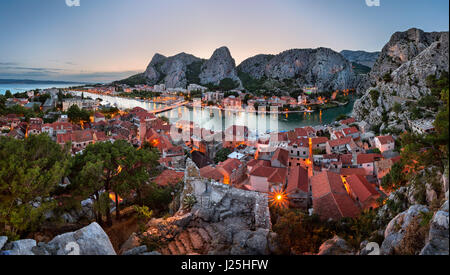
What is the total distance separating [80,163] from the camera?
4.93m

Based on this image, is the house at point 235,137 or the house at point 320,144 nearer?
the house at point 320,144

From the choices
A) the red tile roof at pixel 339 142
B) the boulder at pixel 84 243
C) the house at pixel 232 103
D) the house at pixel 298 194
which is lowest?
A: the house at pixel 298 194

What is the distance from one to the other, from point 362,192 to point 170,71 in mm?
87615

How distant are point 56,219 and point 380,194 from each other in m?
8.66

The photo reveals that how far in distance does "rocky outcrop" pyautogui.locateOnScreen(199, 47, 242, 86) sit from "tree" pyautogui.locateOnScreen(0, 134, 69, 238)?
77.5 meters

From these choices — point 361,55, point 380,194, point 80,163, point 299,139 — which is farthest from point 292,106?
point 361,55

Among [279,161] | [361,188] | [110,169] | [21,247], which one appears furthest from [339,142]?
[21,247]

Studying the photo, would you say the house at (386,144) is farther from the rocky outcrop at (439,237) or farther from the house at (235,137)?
the rocky outcrop at (439,237)

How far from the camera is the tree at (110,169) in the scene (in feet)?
15.2

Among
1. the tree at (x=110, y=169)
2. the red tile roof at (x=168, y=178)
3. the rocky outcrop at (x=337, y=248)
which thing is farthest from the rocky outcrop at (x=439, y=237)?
the red tile roof at (x=168, y=178)

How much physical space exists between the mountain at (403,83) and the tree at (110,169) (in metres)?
13.2

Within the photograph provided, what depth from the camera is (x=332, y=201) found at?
705cm

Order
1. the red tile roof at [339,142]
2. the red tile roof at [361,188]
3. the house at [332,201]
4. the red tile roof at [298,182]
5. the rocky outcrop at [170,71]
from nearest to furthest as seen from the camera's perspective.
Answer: the house at [332,201] < the red tile roof at [361,188] < the red tile roof at [298,182] < the red tile roof at [339,142] < the rocky outcrop at [170,71]

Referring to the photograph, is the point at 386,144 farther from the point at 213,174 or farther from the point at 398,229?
the point at 398,229
